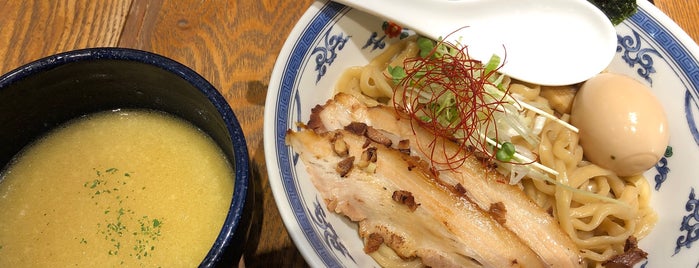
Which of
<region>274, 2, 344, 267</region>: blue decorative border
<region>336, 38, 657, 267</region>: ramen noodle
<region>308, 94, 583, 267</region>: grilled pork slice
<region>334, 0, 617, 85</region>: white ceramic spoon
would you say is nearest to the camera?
<region>274, 2, 344, 267</region>: blue decorative border

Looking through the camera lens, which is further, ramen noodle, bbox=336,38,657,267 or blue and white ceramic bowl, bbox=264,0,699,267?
ramen noodle, bbox=336,38,657,267

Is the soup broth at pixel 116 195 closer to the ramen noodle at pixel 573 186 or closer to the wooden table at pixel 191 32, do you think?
the wooden table at pixel 191 32

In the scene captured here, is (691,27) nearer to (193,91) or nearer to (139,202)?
(193,91)

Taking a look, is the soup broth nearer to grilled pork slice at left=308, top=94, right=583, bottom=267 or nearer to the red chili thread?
grilled pork slice at left=308, top=94, right=583, bottom=267

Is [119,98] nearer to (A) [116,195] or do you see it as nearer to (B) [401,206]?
(A) [116,195]

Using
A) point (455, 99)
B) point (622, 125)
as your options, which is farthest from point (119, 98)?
point (622, 125)

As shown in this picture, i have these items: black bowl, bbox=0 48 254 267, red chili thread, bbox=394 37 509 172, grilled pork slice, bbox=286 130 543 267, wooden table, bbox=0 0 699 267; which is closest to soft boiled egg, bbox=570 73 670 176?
red chili thread, bbox=394 37 509 172

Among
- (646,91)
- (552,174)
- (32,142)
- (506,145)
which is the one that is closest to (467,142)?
(506,145)
